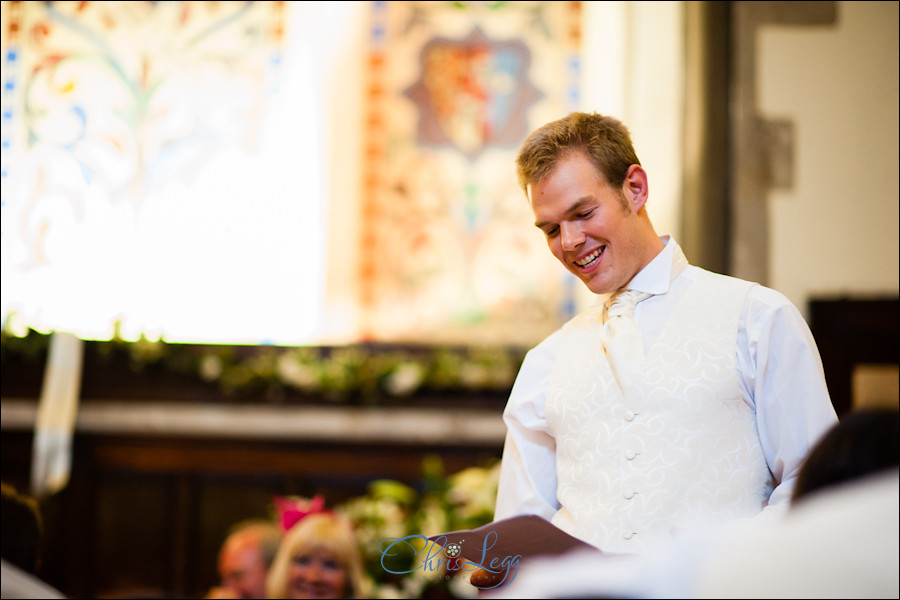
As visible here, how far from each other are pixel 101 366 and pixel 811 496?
3757 mm

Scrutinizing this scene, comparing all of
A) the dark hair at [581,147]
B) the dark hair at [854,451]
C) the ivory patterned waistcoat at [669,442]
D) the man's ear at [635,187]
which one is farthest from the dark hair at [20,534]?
the dark hair at [854,451]

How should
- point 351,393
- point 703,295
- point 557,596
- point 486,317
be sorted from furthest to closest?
point 486,317, point 351,393, point 703,295, point 557,596

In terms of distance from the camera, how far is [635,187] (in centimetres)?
171

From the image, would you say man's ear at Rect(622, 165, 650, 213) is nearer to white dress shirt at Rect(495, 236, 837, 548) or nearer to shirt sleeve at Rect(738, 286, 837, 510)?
white dress shirt at Rect(495, 236, 837, 548)

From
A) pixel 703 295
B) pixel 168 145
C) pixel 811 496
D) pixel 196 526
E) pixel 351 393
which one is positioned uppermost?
pixel 168 145

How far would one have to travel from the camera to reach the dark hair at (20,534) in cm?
186

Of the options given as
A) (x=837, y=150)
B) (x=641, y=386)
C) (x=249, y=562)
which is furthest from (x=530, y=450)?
(x=837, y=150)

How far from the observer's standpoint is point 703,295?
5.50 ft

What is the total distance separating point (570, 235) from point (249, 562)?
1.99 metres

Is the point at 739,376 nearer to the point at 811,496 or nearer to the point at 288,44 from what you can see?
the point at 811,496

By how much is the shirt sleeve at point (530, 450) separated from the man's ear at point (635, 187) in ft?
1.24

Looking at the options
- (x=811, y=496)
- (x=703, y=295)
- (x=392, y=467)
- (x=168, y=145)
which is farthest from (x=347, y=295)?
(x=811, y=496)

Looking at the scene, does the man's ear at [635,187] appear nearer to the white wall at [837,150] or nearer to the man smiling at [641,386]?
the man smiling at [641,386]

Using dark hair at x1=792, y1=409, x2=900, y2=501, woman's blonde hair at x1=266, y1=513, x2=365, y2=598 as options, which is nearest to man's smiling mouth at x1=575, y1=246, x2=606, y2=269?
dark hair at x1=792, y1=409, x2=900, y2=501
